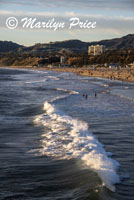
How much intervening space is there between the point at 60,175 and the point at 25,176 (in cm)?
137

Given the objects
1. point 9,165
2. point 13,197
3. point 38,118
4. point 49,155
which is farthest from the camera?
point 38,118

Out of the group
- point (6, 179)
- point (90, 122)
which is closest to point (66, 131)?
point (90, 122)

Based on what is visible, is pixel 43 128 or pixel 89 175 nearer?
pixel 89 175

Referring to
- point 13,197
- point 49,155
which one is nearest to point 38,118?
point 49,155

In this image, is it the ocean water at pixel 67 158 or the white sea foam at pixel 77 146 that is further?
the white sea foam at pixel 77 146

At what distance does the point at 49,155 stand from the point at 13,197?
203 inches

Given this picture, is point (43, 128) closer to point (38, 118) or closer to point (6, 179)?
point (38, 118)

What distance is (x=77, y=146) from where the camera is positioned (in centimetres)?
1797

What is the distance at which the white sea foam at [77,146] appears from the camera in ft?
45.7

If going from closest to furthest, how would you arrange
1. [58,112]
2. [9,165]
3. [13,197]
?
[13,197]
[9,165]
[58,112]

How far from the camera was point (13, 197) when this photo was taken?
11.2 meters

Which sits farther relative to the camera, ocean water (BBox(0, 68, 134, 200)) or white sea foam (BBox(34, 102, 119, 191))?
white sea foam (BBox(34, 102, 119, 191))

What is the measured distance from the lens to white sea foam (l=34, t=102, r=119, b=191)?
13939 millimetres

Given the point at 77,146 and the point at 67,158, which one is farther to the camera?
the point at 77,146
